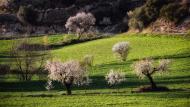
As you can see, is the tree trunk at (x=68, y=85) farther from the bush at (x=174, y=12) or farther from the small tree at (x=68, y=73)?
the bush at (x=174, y=12)

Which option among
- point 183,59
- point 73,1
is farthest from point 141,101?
point 73,1

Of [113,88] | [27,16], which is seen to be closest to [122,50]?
[113,88]

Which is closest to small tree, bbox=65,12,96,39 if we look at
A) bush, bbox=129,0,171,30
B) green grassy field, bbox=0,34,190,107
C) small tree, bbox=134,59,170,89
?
bush, bbox=129,0,171,30

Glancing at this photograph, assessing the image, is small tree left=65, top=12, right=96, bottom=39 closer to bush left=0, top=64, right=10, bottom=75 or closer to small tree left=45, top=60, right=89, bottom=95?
bush left=0, top=64, right=10, bottom=75

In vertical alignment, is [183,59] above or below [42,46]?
below

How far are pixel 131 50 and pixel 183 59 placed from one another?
748 inches

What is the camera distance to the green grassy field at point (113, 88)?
72.2 meters

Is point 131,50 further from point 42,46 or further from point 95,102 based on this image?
point 95,102

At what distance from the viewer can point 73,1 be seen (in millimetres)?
193375

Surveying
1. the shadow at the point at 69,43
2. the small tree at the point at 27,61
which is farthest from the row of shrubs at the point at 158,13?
the small tree at the point at 27,61

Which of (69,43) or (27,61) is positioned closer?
(27,61)

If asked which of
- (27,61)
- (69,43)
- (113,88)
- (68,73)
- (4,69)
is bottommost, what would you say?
(113,88)

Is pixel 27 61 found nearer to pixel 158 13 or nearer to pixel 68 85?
pixel 68 85

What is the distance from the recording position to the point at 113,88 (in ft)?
279
